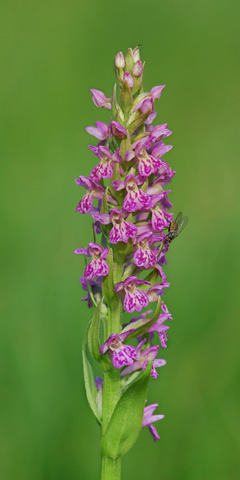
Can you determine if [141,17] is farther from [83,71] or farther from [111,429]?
[111,429]

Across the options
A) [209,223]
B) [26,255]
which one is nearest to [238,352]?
[26,255]

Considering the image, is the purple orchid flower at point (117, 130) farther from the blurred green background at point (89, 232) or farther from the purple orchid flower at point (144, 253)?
the blurred green background at point (89, 232)

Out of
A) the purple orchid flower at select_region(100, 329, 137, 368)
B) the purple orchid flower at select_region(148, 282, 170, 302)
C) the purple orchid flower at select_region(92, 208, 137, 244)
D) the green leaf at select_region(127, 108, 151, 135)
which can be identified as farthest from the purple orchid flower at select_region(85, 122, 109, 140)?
the purple orchid flower at select_region(100, 329, 137, 368)

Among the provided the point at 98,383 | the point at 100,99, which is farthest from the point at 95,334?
the point at 100,99

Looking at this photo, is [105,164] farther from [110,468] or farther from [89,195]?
[110,468]

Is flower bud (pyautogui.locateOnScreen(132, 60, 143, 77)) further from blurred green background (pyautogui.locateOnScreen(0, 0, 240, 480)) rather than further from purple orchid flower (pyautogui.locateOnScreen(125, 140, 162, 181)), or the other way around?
blurred green background (pyautogui.locateOnScreen(0, 0, 240, 480))

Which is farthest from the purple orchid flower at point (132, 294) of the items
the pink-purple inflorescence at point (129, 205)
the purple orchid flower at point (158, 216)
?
the purple orchid flower at point (158, 216)
